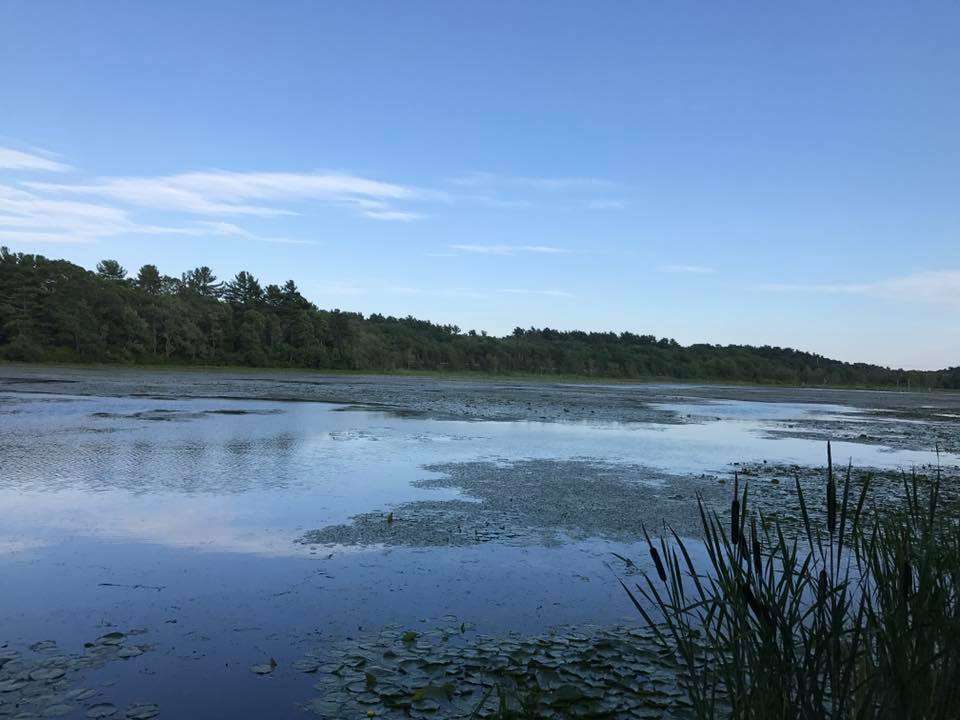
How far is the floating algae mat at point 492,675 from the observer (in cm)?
486

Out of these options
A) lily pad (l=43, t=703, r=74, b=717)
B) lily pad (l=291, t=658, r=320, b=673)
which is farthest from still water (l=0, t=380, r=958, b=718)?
lily pad (l=43, t=703, r=74, b=717)

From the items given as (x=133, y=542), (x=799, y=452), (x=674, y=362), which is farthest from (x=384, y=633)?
(x=674, y=362)

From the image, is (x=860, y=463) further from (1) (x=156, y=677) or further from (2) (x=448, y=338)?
(2) (x=448, y=338)

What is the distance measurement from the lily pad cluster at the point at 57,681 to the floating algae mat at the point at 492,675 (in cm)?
Answer: 135

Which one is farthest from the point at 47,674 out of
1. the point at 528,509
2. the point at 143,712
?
the point at 528,509

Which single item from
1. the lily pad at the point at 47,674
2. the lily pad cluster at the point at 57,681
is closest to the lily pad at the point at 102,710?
the lily pad cluster at the point at 57,681

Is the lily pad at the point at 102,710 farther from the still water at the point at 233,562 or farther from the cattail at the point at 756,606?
the cattail at the point at 756,606

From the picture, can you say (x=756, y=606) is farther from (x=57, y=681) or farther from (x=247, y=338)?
(x=247, y=338)

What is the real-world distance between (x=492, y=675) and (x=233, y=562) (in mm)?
4012

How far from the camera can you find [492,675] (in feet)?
17.6

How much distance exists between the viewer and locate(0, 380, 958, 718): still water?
5699 mm

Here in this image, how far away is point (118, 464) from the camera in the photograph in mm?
13695

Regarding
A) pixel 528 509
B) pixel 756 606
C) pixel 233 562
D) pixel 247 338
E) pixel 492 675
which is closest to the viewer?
pixel 756 606

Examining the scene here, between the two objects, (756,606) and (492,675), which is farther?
(492,675)
